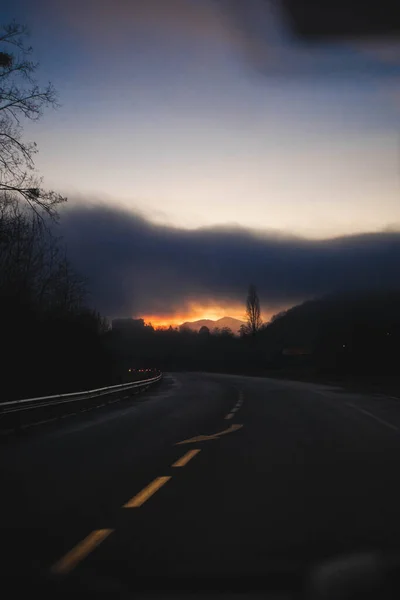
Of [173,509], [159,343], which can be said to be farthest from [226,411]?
[159,343]

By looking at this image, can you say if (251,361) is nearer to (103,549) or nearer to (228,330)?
(228,330)

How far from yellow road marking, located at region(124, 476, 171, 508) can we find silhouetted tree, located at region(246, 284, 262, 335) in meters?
122

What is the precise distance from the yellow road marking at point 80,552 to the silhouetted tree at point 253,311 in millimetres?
124751

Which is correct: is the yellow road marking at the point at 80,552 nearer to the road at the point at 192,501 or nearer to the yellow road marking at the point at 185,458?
the road at the point at 192,501

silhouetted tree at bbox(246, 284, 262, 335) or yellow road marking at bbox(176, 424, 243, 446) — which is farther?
silhouetted tree at bbox(246, 284, 262, 335)

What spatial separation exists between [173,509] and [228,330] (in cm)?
18394

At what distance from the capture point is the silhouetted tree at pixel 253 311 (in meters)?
130

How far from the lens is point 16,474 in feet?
31.1

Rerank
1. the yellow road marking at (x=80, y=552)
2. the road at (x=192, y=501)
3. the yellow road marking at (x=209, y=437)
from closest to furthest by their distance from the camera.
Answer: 1. the yellow road marking at (x=80, y=552)
2. the road at (x=192, y=501)
3. the yellow road marking at (x=209, y=437)

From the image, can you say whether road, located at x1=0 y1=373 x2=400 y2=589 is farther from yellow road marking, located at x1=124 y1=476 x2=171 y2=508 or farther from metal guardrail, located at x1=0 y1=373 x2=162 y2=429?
metal guardrail, located at x1=0 y1=373 x2=162 y2=429

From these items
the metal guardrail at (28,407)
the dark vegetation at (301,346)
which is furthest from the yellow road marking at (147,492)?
the dark vegetation at (301,346)

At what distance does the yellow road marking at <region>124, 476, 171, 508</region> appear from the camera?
286 inches

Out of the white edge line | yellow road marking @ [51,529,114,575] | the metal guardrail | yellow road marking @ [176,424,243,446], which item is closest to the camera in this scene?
yellow road marking @ [51,529,114,575]

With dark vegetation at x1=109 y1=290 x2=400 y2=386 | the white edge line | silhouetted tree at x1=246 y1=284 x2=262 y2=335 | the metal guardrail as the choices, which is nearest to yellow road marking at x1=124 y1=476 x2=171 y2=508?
the metal guardrail
